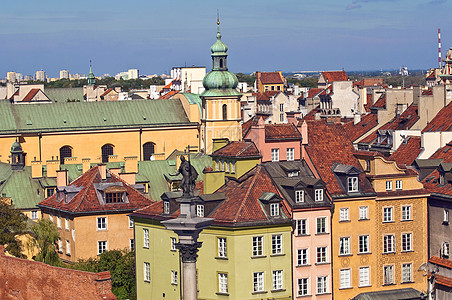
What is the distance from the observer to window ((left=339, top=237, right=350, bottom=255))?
204ft

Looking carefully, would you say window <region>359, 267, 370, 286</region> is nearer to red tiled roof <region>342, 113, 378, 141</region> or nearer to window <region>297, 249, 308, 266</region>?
window <region>297, 249, 308, 266</region>

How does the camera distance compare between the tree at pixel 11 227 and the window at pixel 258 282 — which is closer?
the window at pixel 258 282

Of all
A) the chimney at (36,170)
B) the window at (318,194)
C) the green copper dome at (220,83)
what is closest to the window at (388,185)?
the window at (318,194)

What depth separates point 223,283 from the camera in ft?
192

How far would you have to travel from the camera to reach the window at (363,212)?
6278 cm

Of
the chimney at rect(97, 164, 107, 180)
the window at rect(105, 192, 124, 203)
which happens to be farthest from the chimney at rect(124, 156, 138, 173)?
the window at rect(105, 192, 124, 203)

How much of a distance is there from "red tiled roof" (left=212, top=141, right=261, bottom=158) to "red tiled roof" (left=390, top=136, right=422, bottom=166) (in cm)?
1231

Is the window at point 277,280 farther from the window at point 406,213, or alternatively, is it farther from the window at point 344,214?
the window at point 406,213

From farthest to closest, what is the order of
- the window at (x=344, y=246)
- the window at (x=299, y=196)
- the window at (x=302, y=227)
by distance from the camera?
the window at (x=344, y=246)
the window at (x=299, y=196)
the window at (x=302, y=227)

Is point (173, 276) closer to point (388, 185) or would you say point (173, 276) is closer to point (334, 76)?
point (388, 185)

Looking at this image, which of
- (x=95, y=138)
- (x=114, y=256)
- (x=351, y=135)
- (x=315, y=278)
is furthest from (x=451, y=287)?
(x=95, y=138)

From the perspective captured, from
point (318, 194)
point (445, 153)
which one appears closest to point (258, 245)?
point (318, 194)

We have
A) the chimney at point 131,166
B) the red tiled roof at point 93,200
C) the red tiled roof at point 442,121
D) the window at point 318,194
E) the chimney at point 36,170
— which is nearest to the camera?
the window at point 318,194

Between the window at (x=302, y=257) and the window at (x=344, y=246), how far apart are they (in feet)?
7.59
